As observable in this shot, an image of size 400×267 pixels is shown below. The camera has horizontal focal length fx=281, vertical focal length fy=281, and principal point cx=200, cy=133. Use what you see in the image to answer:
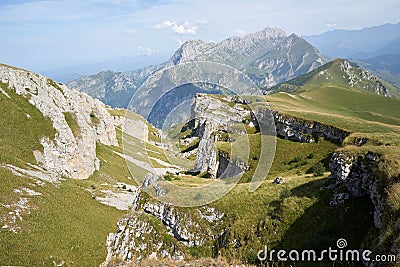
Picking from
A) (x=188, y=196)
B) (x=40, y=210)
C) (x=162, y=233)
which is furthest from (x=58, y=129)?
(x=162, y=233)

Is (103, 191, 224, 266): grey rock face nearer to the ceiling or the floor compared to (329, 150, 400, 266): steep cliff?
nearer to the floor

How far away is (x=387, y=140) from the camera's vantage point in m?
41.2

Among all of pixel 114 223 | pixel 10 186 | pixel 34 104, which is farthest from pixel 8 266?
pixel 34 104

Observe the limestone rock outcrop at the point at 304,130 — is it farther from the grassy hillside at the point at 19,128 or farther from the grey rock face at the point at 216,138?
the grassy hillside at the point at 19,128

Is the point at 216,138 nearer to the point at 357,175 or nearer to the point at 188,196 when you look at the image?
the point at 188,196

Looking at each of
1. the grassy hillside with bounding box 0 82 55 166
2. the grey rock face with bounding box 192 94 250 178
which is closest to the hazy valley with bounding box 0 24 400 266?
the grassy hillside with bounding box 0 82 55 166

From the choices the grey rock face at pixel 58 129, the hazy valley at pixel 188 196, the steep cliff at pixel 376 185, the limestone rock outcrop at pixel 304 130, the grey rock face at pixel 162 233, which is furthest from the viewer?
the grey rock face at pixel 58 129

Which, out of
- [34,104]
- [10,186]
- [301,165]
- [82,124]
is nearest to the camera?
[10,186]

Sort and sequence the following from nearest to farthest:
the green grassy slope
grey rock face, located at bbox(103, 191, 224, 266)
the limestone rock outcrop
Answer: grey rock face, located at bbox(103, 191, 224, 266) < the green grassy slope < the limestone rock outcrop

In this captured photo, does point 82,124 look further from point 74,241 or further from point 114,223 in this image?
point 74,241

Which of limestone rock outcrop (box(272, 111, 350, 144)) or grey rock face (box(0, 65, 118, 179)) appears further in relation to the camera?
grey rock face (box(0, 65, 118, 179))

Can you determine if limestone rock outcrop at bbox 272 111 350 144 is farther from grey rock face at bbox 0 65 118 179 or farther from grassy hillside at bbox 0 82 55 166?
grassy hillside at bbox 0 82 55 166

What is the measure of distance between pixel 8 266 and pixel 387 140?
164 ft

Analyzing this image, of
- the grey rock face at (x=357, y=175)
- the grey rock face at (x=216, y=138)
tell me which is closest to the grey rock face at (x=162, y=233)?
the grey rock face at (x=357, y=175)
